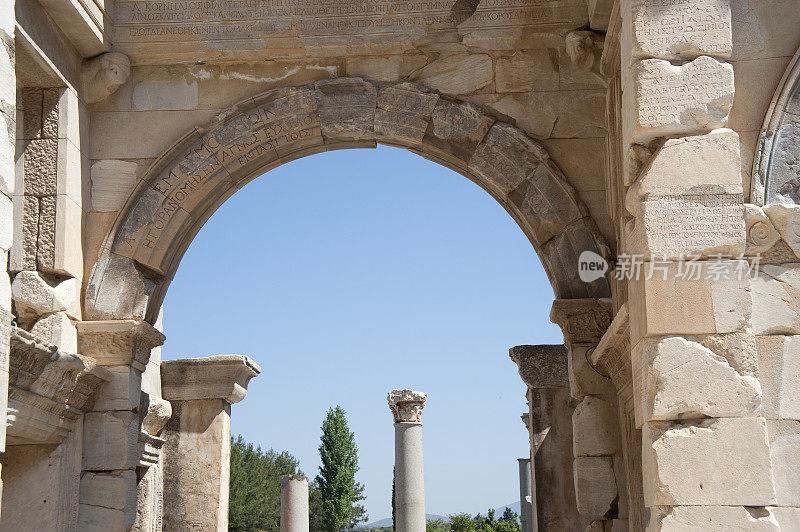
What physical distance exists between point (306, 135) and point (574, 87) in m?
2.24

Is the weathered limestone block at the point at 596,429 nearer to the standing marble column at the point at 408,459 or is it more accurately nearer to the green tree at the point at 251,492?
the standing marble column at the point at 408,459

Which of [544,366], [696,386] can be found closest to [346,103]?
[544,366]

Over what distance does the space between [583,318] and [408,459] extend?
9479 mm

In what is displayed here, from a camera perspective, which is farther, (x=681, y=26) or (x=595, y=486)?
(x=595, y=486)

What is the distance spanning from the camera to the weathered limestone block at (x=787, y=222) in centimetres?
515

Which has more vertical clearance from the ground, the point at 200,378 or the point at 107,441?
the point at 200,378

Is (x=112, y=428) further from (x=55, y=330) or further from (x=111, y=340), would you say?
(x=55, y=330)

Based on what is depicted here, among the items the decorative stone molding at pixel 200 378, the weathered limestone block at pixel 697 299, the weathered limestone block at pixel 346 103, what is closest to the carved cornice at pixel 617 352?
the weathered limestone block at pixel 697 299

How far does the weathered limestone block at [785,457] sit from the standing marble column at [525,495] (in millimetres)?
13375

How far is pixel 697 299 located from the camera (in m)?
4.95

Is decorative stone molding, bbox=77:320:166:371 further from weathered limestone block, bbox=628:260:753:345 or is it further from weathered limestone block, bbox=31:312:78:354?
weathered limestone block, bbox=628:260:753:345

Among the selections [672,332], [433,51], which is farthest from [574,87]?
[672,332]

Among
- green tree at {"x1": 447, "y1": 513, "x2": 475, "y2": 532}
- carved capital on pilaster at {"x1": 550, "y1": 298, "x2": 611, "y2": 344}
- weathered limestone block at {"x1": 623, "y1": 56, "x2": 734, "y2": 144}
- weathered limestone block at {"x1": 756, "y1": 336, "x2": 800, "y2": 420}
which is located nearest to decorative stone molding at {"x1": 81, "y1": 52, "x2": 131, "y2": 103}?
carved capital on pilaster at {"x1": 550, "y1": 298, "x2": 611, "y2": 344}

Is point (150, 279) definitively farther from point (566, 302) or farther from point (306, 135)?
Result: point (566, 302)
